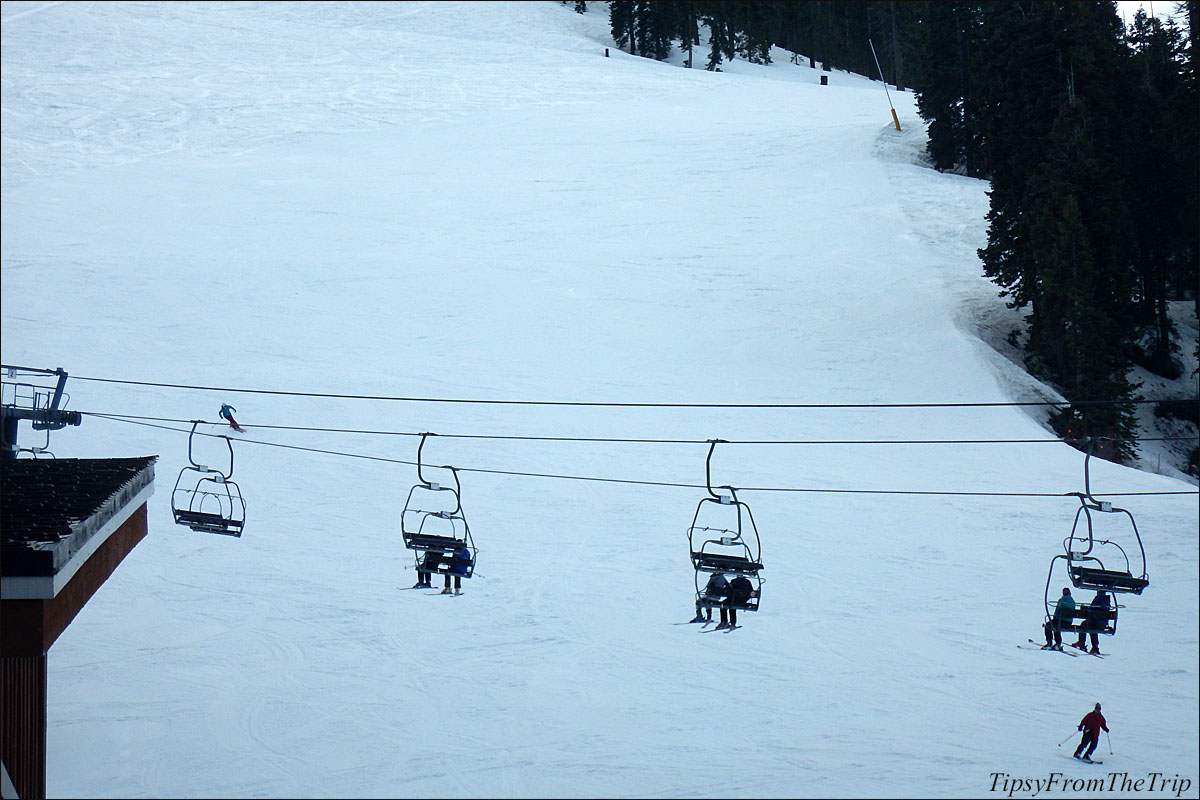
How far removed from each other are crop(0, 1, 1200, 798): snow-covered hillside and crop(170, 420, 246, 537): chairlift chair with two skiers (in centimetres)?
35

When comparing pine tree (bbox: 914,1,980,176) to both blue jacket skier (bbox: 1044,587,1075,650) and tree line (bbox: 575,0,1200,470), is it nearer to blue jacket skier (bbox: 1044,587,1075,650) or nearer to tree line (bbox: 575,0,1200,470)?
tree line (bbox: 575,0,1200,470)

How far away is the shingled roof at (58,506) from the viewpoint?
456 centimetres

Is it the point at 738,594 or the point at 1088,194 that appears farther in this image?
the point at 1088,194

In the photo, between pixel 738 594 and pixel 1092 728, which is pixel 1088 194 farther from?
pixel 738 594

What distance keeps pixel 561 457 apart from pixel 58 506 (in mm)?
12864

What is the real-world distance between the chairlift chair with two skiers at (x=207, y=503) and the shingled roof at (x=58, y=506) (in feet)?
8.70

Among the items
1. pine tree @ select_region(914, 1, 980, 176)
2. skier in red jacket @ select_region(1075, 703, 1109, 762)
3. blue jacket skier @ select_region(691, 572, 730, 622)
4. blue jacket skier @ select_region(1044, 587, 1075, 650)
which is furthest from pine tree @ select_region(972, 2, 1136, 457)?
blue jacket skier @ select_region(691, 572, 730, 622)

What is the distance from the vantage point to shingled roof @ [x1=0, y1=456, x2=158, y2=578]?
15.0 ft

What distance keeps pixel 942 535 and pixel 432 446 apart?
816 cm

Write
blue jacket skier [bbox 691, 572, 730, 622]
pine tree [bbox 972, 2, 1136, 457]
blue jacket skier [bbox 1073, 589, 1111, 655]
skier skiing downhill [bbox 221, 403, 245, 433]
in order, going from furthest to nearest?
pine tree [bbox 972, 2, 1136, 457] → skier skiing downhill [bbox 221, 403, 245, 433] → blue jacket skier [bbox 691, 572, 730, 622] → blue jacket skier [bbox 1073, 589, 1111, 655]

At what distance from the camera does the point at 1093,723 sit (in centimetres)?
1081

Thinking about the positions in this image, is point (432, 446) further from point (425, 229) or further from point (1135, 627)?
point (425, 229)

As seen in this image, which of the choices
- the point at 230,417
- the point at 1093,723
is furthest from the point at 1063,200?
the point at 230,417

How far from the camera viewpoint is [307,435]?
63.2ft
